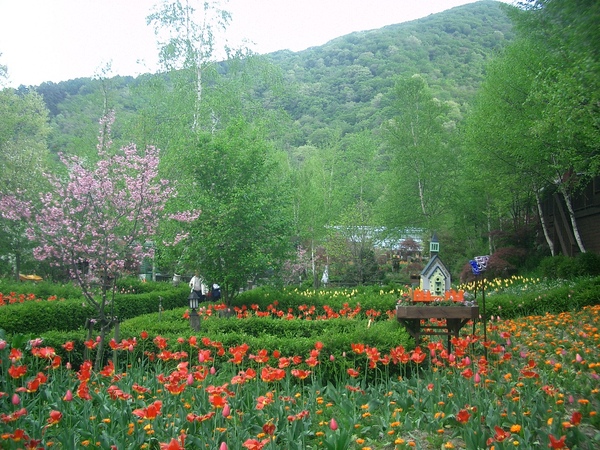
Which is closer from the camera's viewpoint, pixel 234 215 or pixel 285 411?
pixel 285 411

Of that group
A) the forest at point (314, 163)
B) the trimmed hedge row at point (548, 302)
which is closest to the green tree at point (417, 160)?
the forest at point (314, 163)

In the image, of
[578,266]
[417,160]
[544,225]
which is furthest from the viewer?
[417,160]

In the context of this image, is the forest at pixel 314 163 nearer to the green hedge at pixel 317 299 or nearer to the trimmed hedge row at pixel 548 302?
the green hedge at pixel 317 299

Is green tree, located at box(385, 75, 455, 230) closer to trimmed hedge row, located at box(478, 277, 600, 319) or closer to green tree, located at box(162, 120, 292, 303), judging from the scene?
green tree, located at box(162, 120, 292, 303)

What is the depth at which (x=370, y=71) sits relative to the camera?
61.5 m

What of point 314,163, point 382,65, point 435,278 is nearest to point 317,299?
point 435,278

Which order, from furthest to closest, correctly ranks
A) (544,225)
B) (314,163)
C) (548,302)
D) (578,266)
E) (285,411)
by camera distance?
(314,163), (544,225), (578,266), (548,302), (285,411)

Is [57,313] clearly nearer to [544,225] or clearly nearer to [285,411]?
[285,411]

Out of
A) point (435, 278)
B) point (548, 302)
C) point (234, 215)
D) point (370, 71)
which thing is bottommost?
point (548, 302)

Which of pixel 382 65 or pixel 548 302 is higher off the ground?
pixel 382 65

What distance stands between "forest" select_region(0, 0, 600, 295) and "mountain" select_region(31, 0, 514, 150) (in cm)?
832

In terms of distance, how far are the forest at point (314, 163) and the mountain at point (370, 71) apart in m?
8.32

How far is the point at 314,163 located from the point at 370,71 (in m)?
35.9

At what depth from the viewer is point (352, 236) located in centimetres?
2339
